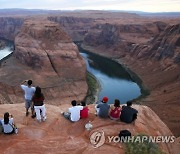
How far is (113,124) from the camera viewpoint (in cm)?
1359

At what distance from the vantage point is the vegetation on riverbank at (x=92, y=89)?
48.5 metres

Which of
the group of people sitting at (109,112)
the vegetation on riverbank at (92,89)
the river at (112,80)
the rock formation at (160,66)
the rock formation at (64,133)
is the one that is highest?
the group of people sitting at (109,112)

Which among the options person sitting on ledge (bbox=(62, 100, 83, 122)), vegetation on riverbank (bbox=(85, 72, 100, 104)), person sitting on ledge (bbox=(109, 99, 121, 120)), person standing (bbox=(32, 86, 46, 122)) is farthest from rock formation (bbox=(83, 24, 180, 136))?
person standing (bbox=(32, 86, 46, 122))

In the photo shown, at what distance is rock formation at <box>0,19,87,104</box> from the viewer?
5052 centimetres

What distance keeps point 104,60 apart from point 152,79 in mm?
27030

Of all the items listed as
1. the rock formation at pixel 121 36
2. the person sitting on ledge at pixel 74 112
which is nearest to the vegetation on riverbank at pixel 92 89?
the rock formation at pixel 121 36

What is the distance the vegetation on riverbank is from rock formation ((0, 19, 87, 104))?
107cm

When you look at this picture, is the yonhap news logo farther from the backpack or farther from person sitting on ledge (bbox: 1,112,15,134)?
person sitting on ledge (bbox: 1,112,15,134)

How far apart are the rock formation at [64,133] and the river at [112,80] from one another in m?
33.0

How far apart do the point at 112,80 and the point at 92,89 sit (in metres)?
10.8

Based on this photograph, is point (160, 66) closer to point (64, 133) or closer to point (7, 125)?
point (64, 133)

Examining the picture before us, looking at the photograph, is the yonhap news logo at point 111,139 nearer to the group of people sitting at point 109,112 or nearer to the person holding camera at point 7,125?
the group of people sitting at point 109,112

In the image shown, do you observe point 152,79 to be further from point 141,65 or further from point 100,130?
point 100,130

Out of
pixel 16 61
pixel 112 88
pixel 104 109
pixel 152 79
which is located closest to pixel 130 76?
pixel 152 79
